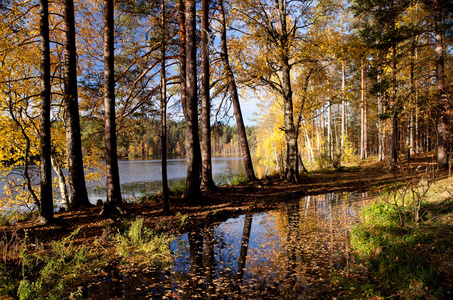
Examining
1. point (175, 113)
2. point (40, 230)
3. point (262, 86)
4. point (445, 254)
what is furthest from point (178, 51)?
point (445, 254)

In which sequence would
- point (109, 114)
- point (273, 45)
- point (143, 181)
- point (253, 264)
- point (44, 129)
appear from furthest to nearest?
1. point (143, 181)
2. point (273, 45)
3. point (109, 114)
4. point (44, 129)
5. point (253, 264)

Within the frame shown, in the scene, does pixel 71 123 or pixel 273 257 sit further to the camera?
pixel 71 123

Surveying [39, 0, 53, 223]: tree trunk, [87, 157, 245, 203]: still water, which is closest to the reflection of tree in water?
[39, 0, 53, 223]: tree trunk

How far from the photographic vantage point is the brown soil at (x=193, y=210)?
5.64 meters

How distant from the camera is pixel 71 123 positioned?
7.78 metres

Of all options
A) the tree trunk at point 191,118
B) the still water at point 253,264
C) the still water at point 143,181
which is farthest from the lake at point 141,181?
the still water at point 253,264

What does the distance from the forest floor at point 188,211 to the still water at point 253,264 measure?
585mm

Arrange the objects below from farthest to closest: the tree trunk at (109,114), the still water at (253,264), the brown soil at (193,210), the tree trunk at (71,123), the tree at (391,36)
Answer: the tree at (391,36), the tree trunk at (71,123), the tree trunk at (109,114), the brown soil at (193,210), the still water at (253,264)

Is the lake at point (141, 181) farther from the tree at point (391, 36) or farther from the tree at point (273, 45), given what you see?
the tree at point (391, 36)

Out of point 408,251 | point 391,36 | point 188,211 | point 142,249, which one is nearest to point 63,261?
point 142,249

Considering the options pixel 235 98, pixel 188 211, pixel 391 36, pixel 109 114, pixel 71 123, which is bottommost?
pixel 188 211

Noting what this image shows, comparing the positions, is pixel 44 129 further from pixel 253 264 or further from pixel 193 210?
pixel 253 264

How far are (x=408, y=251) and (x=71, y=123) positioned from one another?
878 centimetres

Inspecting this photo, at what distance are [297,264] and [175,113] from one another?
861 centimetres
